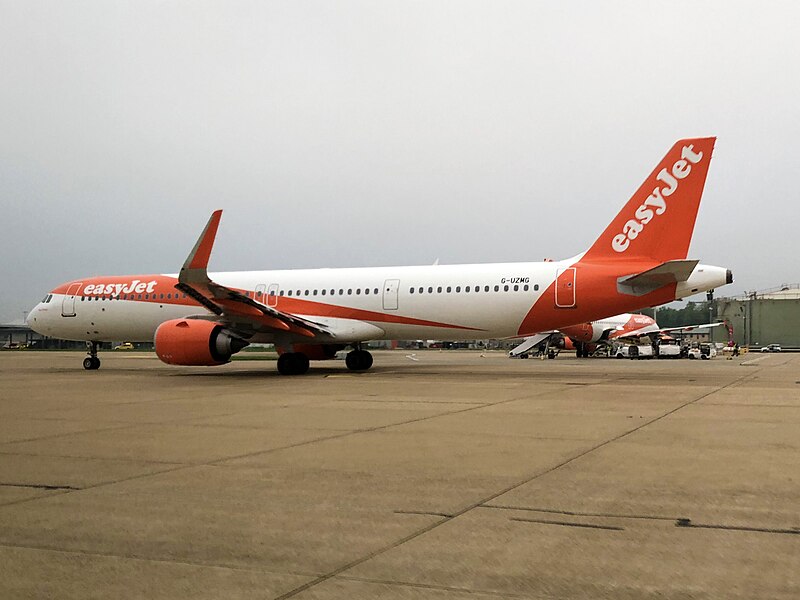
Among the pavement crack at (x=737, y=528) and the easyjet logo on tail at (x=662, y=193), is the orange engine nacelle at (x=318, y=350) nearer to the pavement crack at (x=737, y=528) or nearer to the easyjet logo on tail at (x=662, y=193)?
the easyjet logo on tail at (x=662, y=193)

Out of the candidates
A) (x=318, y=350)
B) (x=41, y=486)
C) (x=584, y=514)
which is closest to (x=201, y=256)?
(x=318, y=350)

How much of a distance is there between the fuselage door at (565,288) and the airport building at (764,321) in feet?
199

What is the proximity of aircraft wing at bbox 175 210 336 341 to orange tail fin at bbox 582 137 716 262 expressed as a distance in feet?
27.7

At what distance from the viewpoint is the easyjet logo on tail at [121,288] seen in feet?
77.6

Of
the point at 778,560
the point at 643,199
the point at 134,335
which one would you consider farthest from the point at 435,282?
the point at 778,560

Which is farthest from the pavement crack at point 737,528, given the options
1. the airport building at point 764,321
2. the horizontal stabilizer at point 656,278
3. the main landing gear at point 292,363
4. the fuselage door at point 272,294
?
the airport building at point 764,321

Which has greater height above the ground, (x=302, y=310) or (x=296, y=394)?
(x=302, y=310)

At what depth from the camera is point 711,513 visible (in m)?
4.58

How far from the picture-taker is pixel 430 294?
20344mm

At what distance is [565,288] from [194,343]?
30.5 feet

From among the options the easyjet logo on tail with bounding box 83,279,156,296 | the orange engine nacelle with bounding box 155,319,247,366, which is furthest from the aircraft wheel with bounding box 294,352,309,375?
the easyjet logo on tail with bounding box 83,279,156,296

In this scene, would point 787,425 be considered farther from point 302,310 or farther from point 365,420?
point 302,310

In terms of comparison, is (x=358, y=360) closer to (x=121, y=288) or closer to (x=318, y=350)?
(x=318, y=350)

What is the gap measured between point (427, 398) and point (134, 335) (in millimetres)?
14463
